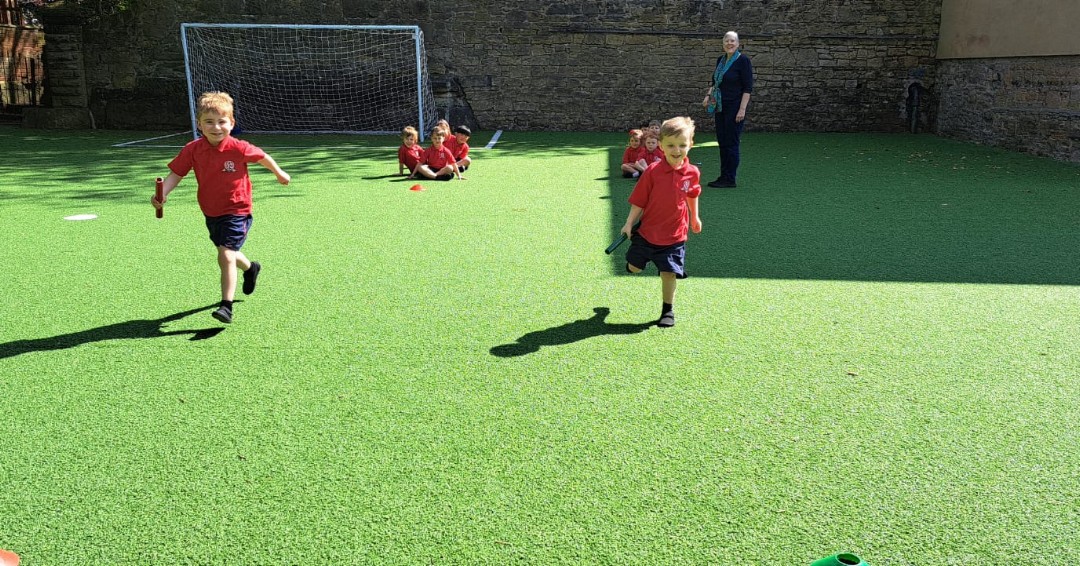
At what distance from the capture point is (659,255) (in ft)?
14.4

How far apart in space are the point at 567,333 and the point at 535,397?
887mm

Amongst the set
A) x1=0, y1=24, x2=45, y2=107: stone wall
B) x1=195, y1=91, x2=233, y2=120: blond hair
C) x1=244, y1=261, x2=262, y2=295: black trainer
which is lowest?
x1=244, y1=261, x2=262, y2=295: black trainer

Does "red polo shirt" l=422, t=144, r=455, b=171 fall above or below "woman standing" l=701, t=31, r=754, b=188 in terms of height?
below

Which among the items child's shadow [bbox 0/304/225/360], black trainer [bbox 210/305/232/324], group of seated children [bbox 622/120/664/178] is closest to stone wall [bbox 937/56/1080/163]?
group of seated children [bbox 622/120/664/178]

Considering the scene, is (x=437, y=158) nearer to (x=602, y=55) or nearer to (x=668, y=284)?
(x=668, y=284)

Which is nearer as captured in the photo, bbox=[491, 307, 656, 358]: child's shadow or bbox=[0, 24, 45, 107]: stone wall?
bbox=[491, 307, 656, 358]: child's shadow

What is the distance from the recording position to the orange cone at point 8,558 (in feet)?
7.07

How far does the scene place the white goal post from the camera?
1695cm

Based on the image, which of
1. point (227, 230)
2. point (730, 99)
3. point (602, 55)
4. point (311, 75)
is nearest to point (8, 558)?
point (227, 230)

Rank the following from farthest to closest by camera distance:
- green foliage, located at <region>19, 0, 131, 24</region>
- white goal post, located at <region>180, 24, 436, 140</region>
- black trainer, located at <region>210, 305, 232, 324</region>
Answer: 1. white goal post, located at <region>180, 24, 436, 140</region>
2. green foliage, located at <region>19, 0, 131, 24</region>
3. black trainer, located at <region>210, 305, 232, 324</region>

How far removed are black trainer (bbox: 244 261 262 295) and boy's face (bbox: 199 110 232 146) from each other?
2.61ft

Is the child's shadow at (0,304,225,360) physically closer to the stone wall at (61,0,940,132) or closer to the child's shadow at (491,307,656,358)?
the child's shadow at (491,307,656,358)

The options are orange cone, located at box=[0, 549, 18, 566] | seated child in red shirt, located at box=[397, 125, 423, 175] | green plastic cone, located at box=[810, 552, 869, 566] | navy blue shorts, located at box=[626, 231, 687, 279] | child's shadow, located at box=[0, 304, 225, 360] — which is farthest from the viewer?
seated child in red shirt, located at box=[397, 125, 423, 175]

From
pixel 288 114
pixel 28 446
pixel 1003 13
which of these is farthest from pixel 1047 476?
pixel 288 114
